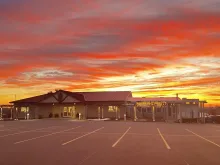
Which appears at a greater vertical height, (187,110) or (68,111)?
(187,110)

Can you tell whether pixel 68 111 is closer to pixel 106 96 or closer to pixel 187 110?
pixel 106 96

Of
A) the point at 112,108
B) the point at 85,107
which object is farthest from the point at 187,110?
the point at 85,107

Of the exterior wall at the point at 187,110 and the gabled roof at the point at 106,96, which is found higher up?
the gabled roof at the point at 106,96

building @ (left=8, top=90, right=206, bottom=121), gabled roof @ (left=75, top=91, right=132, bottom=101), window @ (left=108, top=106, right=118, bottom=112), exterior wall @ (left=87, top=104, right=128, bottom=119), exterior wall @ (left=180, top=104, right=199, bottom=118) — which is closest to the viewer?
exterior wall @ (left=180, top=104, right=199, bottom=118)

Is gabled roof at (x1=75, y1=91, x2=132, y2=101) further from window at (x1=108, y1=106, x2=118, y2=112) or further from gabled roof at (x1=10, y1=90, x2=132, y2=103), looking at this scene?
window at (x1=108, y1=106, x2=118, y2=112)

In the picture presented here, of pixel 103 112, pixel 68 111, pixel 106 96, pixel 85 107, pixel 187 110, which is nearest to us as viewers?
pixel 187 110

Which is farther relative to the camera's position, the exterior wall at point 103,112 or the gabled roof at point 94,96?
the gabled roof at point 94,96

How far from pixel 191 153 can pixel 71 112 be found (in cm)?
4789

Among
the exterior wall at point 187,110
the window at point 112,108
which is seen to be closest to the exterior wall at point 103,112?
the window at point 112,108

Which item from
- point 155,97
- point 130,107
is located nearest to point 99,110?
point 130,107

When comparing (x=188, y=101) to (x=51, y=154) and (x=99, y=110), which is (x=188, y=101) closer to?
(x=99, y=110)

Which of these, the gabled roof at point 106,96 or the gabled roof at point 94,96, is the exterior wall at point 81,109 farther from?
the gabled roof at point 106,96

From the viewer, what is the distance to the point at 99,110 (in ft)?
185

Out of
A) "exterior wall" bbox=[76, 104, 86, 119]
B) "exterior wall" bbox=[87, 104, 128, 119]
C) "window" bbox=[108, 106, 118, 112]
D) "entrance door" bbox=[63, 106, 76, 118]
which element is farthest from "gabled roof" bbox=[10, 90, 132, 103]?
"entrance door" bbox=[63, 106, 76, 118]
